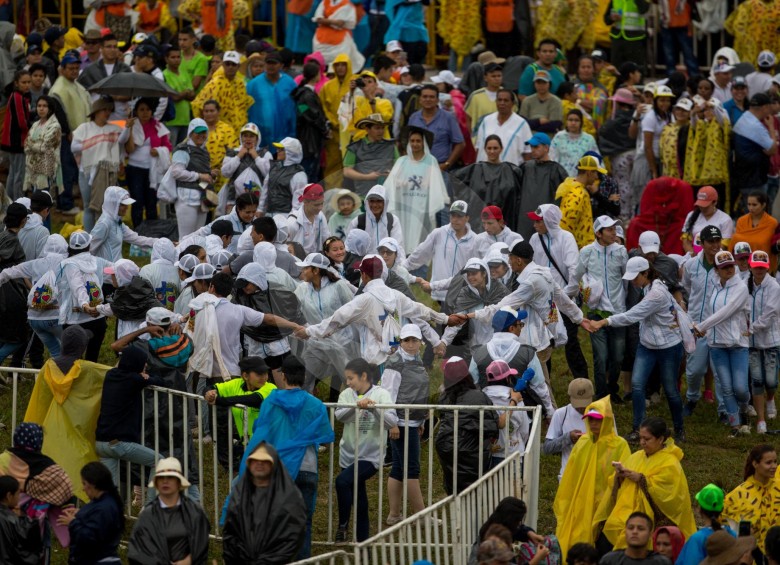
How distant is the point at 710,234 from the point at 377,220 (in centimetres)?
296

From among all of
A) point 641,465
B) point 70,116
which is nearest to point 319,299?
point 641,465

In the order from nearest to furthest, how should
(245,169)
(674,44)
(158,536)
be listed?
1. (158,536)
2. (245,169)
3. (674,44)

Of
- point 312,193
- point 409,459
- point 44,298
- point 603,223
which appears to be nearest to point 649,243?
point 603,223

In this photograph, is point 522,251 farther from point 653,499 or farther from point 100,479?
point 100,479

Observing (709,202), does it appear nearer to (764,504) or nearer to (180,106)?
(764,504)

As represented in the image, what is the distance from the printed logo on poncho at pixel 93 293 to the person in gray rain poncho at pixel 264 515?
4.41m

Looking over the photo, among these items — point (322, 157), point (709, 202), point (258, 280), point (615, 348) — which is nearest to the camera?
point (258, 280)

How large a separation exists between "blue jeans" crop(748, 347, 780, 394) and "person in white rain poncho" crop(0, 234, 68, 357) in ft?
19.2

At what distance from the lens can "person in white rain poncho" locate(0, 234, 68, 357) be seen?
14.2 m

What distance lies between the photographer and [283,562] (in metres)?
9.98

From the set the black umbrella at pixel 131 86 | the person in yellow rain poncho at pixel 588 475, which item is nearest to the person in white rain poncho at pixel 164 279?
the person in yellow rain poncho at pixel 588 475

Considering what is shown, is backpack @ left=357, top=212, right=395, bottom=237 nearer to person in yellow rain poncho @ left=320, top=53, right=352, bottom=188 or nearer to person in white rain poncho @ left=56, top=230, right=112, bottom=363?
person in white rain poncho @ left=56, top=230, right=112, bottom=363

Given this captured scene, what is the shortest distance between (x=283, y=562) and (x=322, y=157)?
9705 mm

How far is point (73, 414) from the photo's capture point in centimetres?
1177
